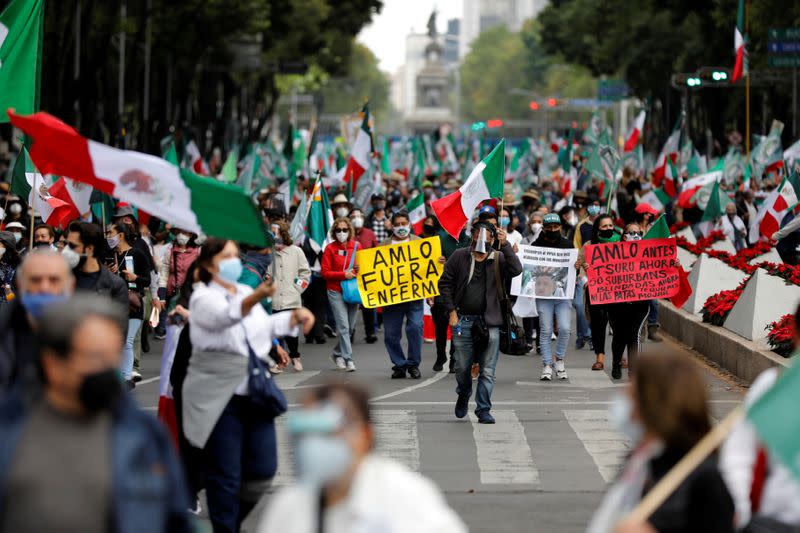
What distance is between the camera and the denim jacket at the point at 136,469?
4758 millimetres

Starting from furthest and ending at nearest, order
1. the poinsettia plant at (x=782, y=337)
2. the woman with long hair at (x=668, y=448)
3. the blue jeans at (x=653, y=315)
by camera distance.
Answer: the blue jeans at (x=653, y=315) < the poinsettia plant at (x=782, y=337) < the woman with long hair at (x=668, y=448)

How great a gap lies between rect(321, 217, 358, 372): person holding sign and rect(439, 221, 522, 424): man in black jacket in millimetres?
4148

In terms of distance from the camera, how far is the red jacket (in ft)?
59.3

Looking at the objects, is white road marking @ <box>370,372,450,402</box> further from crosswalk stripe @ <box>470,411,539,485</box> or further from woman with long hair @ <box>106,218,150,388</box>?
woman with long hair @ <box>106,218,150,388</box>

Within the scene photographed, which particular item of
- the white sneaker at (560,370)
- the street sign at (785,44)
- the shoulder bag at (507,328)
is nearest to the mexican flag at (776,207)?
the street sign at (785,44)

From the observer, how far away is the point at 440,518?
479 centimetres

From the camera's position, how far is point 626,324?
16.5m

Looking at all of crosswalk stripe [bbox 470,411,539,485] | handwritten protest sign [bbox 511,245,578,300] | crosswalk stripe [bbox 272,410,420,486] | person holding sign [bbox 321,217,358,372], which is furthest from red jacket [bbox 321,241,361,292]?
crosswalk stripe [bbox 470,411,539,485]

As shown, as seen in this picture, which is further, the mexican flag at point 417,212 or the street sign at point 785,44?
the street sign at point 785,44

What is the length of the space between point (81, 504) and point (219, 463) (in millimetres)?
3500

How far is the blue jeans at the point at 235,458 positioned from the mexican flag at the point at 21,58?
6.13 metres

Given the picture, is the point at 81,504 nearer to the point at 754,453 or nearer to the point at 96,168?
the point at 754,453

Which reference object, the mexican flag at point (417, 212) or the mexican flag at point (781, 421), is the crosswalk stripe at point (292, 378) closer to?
the mexican flag at point (417, 212)

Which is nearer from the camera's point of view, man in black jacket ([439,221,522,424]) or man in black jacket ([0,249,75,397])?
man in black jacket ([0,249,75,397])
